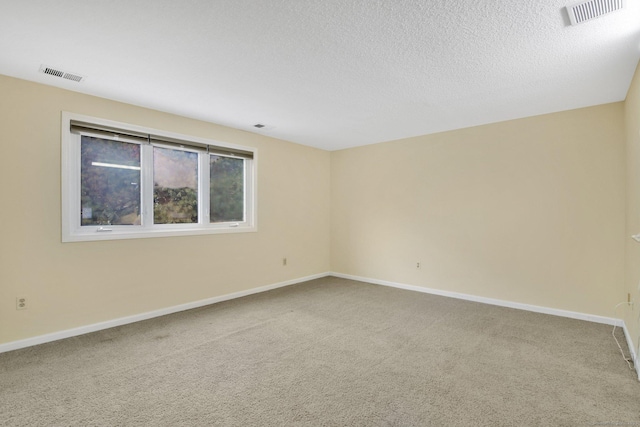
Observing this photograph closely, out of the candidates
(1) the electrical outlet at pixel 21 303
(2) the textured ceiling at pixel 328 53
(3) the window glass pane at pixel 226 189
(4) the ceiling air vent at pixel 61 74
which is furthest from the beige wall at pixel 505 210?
(1) the electrical outlet at pixel 21 303

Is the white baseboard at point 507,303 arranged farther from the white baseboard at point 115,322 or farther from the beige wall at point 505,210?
the white baseboard at point 115,322

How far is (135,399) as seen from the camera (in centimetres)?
199

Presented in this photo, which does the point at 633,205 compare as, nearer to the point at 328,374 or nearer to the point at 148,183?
the point at 328,374

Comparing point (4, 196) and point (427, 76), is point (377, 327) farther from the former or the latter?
point (4, 196)

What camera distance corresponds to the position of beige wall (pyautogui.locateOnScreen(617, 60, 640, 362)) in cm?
252

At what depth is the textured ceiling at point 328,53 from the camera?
1836 millimetres

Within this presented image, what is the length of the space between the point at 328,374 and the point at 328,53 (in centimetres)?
241

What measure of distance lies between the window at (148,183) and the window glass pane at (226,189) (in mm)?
14

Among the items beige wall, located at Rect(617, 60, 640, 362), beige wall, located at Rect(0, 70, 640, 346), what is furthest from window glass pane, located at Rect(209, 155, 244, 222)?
beige wall, located at Rect(617, 60, 640, 362)

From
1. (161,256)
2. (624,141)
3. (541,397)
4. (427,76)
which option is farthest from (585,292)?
(161,256)

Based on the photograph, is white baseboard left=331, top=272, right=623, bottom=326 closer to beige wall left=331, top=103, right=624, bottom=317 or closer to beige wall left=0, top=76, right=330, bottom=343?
beige wall left=331, top=103, right=624, bottom=317

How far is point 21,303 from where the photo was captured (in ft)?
9.06

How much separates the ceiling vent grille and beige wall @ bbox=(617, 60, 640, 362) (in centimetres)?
107

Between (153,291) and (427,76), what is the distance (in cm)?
369
